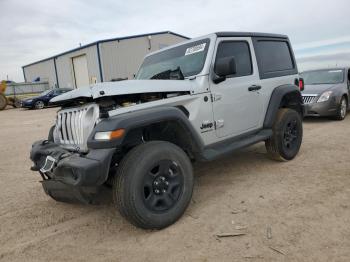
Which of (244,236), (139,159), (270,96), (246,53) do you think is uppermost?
(246,53)

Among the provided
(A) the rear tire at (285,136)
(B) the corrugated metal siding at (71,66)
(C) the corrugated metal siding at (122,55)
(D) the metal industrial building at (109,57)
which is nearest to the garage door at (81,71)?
(D) the metal industrial building at (109,57)

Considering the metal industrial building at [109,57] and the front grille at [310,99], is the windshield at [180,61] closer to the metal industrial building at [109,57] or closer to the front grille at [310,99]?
the front grille at [310,99]

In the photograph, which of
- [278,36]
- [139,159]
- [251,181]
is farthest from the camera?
[278,36]

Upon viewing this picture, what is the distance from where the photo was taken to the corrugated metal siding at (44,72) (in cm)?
3422

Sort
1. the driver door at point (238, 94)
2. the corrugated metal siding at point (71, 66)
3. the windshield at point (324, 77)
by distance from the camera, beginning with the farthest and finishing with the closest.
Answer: the corrugated metal siding at point (71, 66) < the windshield at point (324, 77) < the driver door at point (238, 94)

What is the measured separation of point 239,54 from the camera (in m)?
4.59

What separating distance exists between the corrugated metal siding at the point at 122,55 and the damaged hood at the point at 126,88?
22144 mm

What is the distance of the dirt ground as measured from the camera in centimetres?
284

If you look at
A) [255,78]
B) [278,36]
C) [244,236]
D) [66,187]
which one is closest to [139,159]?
[66,187]

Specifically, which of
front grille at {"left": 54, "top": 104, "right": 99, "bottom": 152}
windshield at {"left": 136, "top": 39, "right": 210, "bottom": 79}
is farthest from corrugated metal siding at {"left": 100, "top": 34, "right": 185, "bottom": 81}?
front grille at {"left": 54, "top": 104, "right": 99, "bottom": 152}

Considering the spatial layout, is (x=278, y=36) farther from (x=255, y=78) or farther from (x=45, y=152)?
(x=45, y=152)

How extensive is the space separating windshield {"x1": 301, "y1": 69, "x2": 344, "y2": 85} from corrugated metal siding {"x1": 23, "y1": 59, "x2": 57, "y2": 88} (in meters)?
29.5

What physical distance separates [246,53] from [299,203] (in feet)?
7.44

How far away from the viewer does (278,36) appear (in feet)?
17.9
